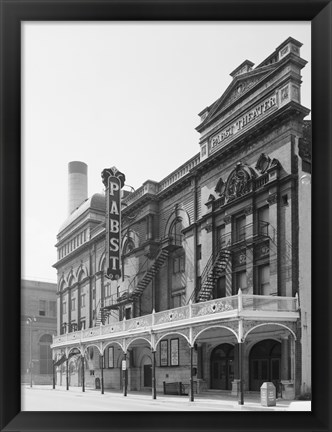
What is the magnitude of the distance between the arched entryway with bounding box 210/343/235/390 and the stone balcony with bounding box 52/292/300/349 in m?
2.66

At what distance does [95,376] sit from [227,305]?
19.9 m

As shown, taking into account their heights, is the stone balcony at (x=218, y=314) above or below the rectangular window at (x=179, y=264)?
below

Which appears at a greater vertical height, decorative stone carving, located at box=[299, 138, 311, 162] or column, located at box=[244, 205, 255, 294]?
decorative stone carving, located at box=[299, 138, 311, 162]

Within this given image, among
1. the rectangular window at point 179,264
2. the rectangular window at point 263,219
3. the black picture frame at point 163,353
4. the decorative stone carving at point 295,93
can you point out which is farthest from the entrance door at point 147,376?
the decorative stone carving at point 295,93

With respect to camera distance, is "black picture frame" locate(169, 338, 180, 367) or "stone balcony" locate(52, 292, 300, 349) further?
"black picture frame" locate(169, 338, 180, 367)

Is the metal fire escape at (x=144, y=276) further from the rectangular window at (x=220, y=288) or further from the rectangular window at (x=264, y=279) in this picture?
the rectangular window at (x=264, y=279)

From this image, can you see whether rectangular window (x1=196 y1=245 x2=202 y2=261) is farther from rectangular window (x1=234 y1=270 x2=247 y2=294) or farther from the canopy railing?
rectangular window (x1=234 y1=270 x2=247 y2=294)

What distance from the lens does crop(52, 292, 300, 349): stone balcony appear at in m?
22.8

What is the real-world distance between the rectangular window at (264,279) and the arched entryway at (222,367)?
396 centimetres

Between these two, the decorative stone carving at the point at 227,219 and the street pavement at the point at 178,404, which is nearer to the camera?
the street pavement at the point at 178,404

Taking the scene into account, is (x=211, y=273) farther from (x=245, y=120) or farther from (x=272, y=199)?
(x=245, y=120)

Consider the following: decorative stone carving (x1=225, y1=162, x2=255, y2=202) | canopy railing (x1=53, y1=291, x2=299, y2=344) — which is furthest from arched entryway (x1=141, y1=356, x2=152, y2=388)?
decorative stone carving (x1=225, y1=162, x2=255, y2=202)

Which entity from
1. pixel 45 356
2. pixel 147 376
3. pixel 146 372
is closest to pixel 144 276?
pixel 146 372
